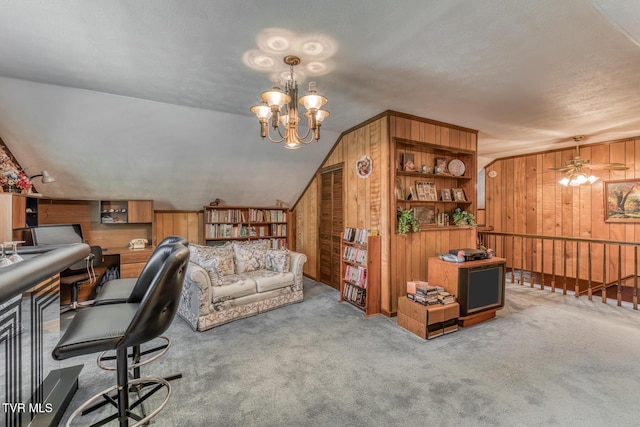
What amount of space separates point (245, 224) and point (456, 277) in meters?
3.79

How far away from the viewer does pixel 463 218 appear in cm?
413

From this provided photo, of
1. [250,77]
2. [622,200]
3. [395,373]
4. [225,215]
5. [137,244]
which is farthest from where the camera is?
[225,215]

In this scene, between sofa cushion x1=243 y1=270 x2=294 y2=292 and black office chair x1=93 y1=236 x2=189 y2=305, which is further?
sofa cushion x1=243 y1=270 x2=294 y2=292

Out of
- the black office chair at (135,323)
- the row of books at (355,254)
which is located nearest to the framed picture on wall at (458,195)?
the row of books at (355,254)

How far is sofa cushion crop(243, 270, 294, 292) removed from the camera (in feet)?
11.9

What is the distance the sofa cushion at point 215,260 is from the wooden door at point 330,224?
1.66m

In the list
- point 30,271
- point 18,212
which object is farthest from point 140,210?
point 30,271

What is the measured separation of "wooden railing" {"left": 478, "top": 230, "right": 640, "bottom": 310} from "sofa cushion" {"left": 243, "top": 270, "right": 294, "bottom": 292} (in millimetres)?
3556

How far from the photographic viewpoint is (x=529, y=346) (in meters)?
2.76

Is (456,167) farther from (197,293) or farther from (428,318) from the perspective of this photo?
(197,293)

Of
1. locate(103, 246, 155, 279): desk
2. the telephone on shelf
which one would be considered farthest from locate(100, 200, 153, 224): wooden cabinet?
locate(103, 246, 155, 279): desk

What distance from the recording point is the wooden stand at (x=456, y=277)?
320 cm

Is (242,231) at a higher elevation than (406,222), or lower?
lower

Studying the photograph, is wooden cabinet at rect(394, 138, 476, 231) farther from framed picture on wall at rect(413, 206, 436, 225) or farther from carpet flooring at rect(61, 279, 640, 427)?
carpet flooring at rect(61, 279, 640, 427)
